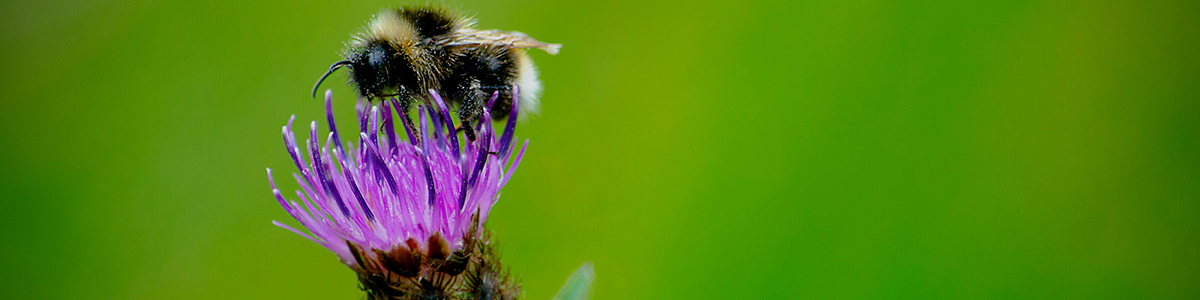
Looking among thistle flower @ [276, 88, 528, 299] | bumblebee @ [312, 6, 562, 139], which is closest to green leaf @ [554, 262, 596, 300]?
thistle flower @ [276, 88, 528, 299]

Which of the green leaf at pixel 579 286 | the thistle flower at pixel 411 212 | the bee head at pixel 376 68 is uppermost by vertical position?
the bee head at pixel 376 68

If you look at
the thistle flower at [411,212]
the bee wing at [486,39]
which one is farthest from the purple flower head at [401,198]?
the bee wing at [486,39]

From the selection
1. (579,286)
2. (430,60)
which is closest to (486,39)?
(430,60)

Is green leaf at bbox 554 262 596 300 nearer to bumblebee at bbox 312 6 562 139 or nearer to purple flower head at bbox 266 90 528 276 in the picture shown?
purple flower head at bbox 266 90 528 276

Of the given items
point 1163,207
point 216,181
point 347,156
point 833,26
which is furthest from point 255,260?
point 1163,207

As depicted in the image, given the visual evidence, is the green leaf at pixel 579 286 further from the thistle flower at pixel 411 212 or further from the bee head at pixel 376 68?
the bee head at pixel 376 68

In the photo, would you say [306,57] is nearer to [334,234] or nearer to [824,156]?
[334,234]
